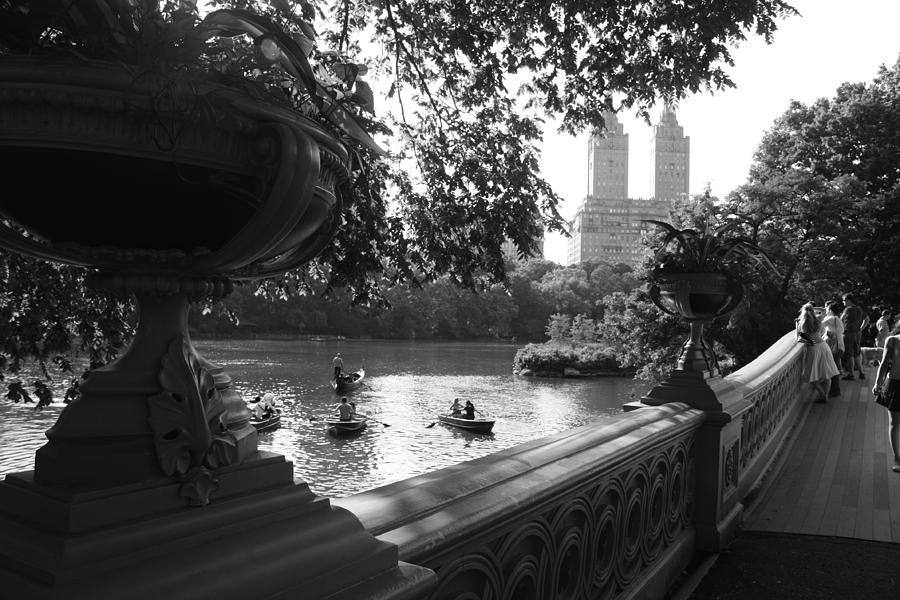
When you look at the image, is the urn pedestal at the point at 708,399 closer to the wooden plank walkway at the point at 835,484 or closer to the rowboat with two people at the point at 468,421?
the wooden plank walkway at the point at 835,484

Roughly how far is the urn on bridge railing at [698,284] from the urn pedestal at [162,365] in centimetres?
366

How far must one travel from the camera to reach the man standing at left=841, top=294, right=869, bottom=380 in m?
13.5

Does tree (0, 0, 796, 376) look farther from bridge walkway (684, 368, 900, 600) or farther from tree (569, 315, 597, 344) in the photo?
tree (569, 315, 597, 344)

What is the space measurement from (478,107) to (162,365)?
25.0 ft

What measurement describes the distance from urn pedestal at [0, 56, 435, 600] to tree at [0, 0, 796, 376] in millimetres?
5570

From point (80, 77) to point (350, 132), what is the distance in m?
0.52

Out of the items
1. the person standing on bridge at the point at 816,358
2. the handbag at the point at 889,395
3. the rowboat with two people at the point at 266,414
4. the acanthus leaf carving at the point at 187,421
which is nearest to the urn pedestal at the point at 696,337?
the handbag at the point at 889,395

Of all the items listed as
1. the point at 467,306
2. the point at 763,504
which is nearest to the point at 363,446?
the point at 763,504

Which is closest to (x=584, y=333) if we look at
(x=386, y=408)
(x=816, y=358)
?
(x=386, y=408)

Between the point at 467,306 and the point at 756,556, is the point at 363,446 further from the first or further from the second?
the point at 467,306

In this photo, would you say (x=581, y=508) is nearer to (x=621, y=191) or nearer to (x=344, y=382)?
(x=344, y=382)

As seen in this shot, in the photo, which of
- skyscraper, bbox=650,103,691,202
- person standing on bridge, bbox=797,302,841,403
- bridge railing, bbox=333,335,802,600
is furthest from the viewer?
skyscraper, bbox=650,103,691,202

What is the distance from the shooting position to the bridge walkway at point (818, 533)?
3760mm

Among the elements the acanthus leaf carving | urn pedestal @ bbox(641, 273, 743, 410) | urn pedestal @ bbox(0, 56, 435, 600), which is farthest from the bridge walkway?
the acanthus leaf carving
